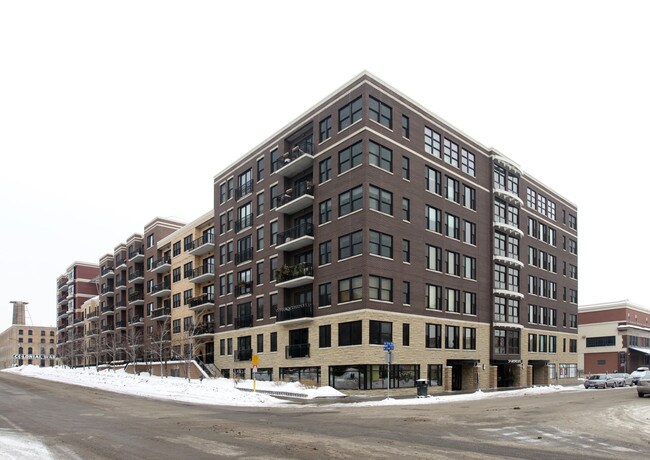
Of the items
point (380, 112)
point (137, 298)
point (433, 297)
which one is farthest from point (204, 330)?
point (380, 112)

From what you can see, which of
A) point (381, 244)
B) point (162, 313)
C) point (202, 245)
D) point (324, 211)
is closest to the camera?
point (381, 244)

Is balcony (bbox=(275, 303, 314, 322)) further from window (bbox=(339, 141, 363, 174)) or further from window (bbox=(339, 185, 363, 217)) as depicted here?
window (bbox=(339, 141, 363, 174))

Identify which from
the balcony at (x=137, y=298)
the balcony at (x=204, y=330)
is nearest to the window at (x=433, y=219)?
the balcony at (x=204, y=330)

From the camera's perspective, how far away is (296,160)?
46750 mm

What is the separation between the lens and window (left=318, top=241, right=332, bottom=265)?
43531 mm

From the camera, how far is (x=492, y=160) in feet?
179

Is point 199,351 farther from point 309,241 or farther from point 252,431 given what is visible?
point 252,431

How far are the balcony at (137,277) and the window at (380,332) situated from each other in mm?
54483

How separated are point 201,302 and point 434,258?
3009 centimetres

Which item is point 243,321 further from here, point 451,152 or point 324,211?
point 451,152

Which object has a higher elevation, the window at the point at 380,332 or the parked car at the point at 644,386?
the window at the point at 380,332

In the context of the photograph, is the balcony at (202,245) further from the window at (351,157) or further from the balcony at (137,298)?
the window at (351,157)

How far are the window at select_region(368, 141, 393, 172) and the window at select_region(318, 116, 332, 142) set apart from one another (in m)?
4.78

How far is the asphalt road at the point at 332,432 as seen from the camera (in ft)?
45.4
